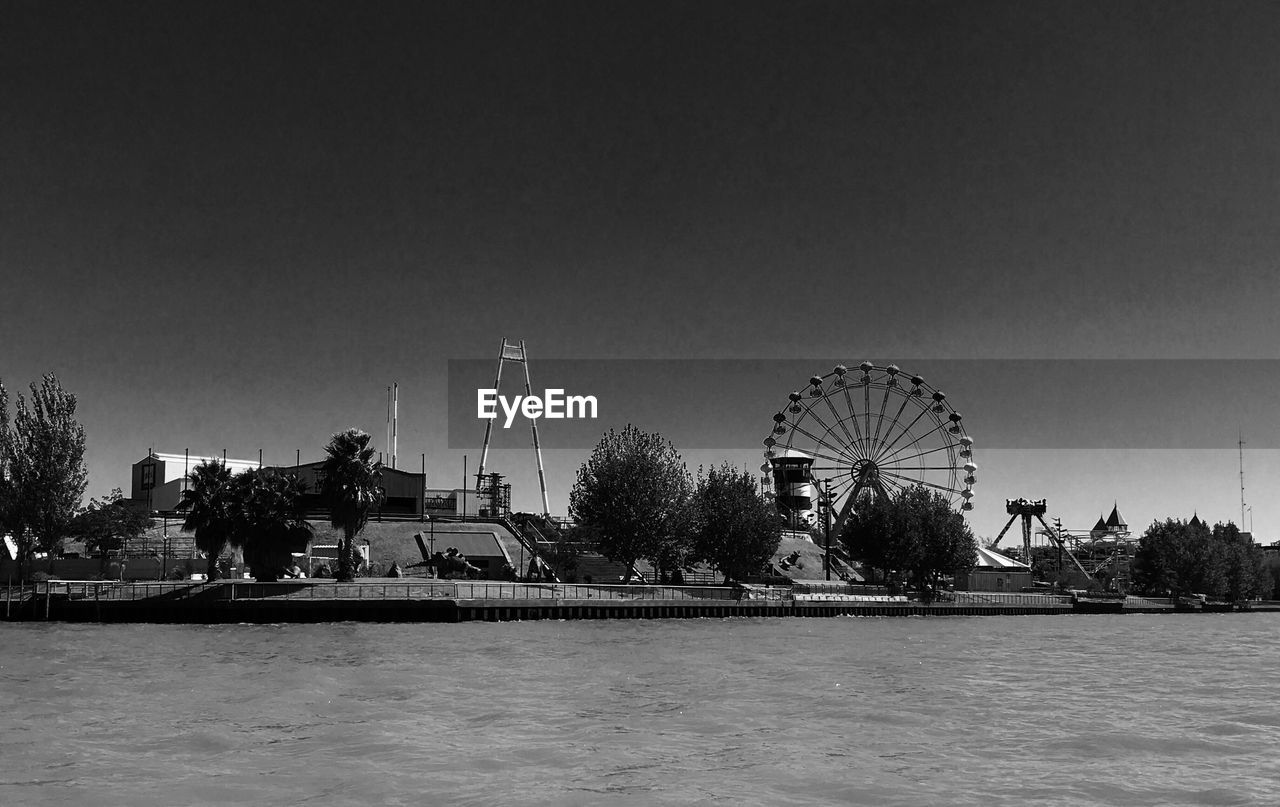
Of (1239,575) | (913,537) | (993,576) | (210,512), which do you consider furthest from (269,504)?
(1239,575)

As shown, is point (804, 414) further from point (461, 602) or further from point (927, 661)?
point (927, 661)

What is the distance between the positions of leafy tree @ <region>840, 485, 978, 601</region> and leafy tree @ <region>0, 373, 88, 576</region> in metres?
72.5

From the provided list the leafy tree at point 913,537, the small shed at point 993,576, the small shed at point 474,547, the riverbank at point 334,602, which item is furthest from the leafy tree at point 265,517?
the small shed at point 993,576

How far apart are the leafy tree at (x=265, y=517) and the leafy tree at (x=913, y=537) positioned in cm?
6117

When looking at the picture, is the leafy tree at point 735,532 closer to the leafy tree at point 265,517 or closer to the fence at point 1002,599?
the fence at point 1002,599

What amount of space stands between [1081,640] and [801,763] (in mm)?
43829

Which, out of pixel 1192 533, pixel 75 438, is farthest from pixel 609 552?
pixel 1192 533

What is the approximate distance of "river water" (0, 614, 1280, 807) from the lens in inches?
626

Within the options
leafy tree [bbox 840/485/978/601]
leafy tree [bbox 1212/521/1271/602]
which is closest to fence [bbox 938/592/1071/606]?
leafy tree [bbox 840/485/978/601]

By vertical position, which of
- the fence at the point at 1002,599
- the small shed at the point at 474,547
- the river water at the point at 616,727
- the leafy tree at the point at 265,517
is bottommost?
the fence at the point at 1002,599

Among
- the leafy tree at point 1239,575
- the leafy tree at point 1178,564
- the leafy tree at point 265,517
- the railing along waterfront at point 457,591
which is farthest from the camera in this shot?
the leafy tree at point 1239,575

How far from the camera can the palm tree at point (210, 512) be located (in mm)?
64938

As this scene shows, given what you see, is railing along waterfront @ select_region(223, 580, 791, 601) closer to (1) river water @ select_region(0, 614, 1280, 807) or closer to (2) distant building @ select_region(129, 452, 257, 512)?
(1) river water @ select_region(0, 614, 1280, 807)

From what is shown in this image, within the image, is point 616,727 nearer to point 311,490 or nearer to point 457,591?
point 457,591
